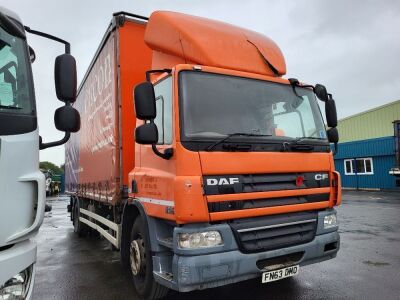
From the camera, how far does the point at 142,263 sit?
13.5ft

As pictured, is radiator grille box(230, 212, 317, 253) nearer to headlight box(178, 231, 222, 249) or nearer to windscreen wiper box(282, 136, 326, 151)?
headlight box(178, 231, 222, 249)

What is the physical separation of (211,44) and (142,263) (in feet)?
8.52

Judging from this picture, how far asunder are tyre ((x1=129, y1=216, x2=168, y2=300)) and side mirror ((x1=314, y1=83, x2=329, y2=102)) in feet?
8.77

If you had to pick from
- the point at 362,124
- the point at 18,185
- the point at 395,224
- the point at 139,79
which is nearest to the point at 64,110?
the point at 18,185

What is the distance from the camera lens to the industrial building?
22562mm

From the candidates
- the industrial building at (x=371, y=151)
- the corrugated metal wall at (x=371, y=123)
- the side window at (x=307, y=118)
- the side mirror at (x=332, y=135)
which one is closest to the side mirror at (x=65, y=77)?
the side window at (x=307, y=118)

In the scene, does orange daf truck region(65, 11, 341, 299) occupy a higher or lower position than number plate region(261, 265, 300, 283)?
higher

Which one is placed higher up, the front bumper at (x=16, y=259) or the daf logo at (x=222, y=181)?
the daf logo at (x=222, y=181)

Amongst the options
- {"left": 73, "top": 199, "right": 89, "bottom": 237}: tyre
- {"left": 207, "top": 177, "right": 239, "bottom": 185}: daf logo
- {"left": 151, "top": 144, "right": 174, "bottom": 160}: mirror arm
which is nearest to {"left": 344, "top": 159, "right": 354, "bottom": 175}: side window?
{"left": 73, "top": 199, "right": 89, "bottom": 237}: tyre

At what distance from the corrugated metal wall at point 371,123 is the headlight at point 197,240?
2747 centimetres

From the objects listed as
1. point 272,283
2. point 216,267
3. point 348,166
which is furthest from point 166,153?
point 348,166

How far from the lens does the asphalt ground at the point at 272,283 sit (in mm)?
4352

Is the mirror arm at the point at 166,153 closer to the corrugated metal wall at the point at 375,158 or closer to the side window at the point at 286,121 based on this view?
the side window at the point at 286,121

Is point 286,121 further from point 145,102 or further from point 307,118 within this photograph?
point 145,102
